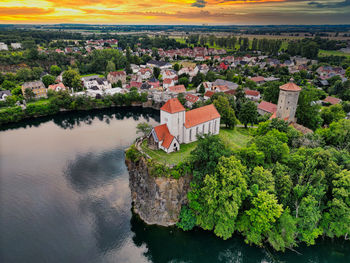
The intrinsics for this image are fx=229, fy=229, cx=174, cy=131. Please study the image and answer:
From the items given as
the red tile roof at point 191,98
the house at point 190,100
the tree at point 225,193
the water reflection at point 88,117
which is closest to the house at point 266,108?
the house at point 190,100

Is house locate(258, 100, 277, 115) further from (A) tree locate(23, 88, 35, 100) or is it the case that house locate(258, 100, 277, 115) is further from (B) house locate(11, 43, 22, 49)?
(B) house locate(11, 43, 22, 49)

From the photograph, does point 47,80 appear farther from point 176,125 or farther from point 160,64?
point 176,125

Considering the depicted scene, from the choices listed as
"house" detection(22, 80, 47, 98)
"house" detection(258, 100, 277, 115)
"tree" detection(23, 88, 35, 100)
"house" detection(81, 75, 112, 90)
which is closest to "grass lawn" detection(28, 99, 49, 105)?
"tree" detection(23, 88, 35, 100)

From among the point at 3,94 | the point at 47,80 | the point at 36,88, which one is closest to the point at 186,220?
the point at 36,88

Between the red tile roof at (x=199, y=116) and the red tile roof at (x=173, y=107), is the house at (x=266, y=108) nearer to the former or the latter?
the red tile roof at (x=199, y=116)

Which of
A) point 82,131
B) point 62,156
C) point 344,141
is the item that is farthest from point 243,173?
point 82,131

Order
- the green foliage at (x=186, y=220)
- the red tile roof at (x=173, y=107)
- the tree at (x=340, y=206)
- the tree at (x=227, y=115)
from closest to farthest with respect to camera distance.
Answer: the tree at (x=340, y=206), the green foliage at (x=186, y=220), the red tile roof at (x=173, y=107), the tree at (x=227, y=115)

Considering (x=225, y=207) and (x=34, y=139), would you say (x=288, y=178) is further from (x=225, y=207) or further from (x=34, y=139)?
(x=34, y=139)

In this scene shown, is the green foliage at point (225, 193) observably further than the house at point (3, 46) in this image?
No
